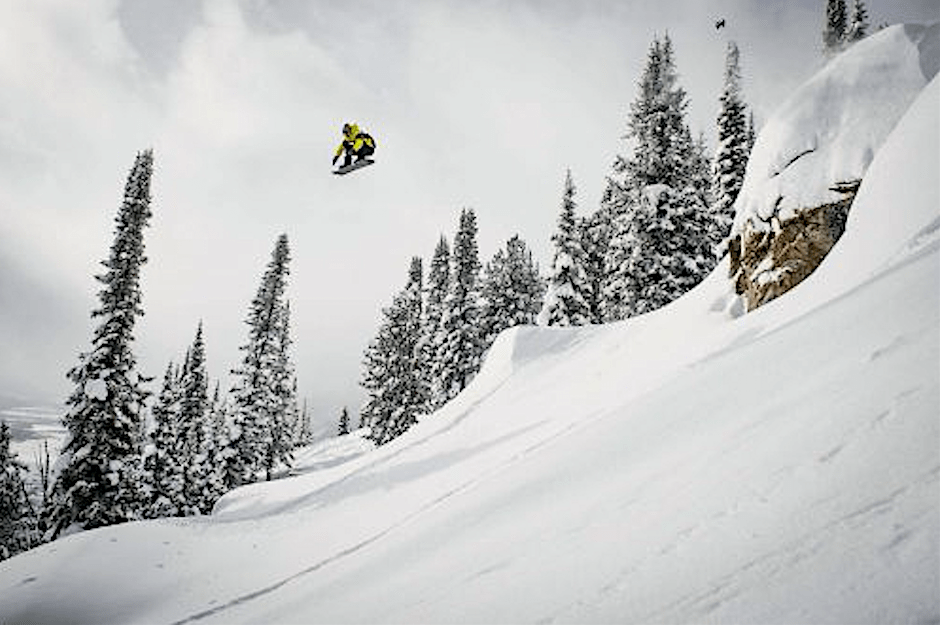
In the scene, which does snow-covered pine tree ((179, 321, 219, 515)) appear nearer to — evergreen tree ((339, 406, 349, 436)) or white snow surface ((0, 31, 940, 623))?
white snow surface ((0, 31, 940, 623))

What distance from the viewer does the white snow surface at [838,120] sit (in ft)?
36.9

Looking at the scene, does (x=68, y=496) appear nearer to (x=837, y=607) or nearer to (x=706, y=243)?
(x=837, y=607)

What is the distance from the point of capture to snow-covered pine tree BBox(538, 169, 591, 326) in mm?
30844

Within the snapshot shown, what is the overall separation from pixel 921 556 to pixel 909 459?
855 mm

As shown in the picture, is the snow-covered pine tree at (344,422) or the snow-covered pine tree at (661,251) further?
the snow-covered pine tree at (344,422)

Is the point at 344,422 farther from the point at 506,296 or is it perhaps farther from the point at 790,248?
the point at 790,248

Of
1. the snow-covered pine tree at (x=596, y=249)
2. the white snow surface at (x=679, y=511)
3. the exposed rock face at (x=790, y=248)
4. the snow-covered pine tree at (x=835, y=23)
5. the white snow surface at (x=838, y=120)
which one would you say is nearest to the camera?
the white snow surface at (x=679, y=511)

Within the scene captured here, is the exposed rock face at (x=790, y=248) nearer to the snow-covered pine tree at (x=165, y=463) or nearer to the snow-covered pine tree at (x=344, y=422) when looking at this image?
the snow-covered pine tree at (x=165, y=463)

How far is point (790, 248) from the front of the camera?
1220cm

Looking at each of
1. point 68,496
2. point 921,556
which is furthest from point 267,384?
point 921,556

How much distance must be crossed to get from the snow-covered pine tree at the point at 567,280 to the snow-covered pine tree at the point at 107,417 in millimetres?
19675

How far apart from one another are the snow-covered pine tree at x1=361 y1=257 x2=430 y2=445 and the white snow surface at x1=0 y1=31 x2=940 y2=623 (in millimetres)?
23770

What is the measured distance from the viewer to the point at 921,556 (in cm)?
267

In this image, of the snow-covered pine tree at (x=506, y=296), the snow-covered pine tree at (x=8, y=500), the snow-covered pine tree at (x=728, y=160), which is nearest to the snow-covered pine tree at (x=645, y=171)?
the snow-covered pine tree at (x=728, y=160)
